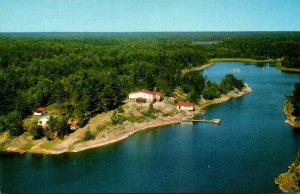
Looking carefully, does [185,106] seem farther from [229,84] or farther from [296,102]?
[229,84]

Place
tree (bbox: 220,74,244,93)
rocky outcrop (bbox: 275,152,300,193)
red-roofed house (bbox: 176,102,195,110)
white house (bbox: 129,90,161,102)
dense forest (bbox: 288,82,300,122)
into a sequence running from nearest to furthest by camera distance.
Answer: rocky outcrop (bbox: 275,152,300,193), dense forest (bbox: 288,82,300,122), red-roofed house (bbox: 176,102,195,110), white house (bbox: 129,90,161,102), tree (bbox: 220,74,244,93)

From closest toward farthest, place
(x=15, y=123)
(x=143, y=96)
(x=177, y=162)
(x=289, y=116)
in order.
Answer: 1. (x=177, y=162)
2. (x=15, y=123)
3. (x=289, y=116)
4. (x=143, y=96)

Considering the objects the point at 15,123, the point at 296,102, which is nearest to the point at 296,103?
the point at 296,102

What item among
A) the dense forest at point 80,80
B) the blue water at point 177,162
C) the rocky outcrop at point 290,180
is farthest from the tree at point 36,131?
the rocky outcrop at point 290,180

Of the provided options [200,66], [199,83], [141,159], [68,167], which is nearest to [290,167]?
[141,159]

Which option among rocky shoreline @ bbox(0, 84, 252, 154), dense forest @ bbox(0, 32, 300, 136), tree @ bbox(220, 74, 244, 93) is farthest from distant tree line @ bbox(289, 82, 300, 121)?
rocky shoreline @ bbox(0, 84, 252, 154)

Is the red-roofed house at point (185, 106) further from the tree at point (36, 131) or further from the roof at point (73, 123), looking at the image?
the tree at point (36, 131)

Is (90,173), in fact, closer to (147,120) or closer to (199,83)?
(147,120)

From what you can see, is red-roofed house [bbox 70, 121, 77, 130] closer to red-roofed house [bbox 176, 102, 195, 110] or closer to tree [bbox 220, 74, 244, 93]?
red-roofed house [bbox 176, 102, 195, 110]
